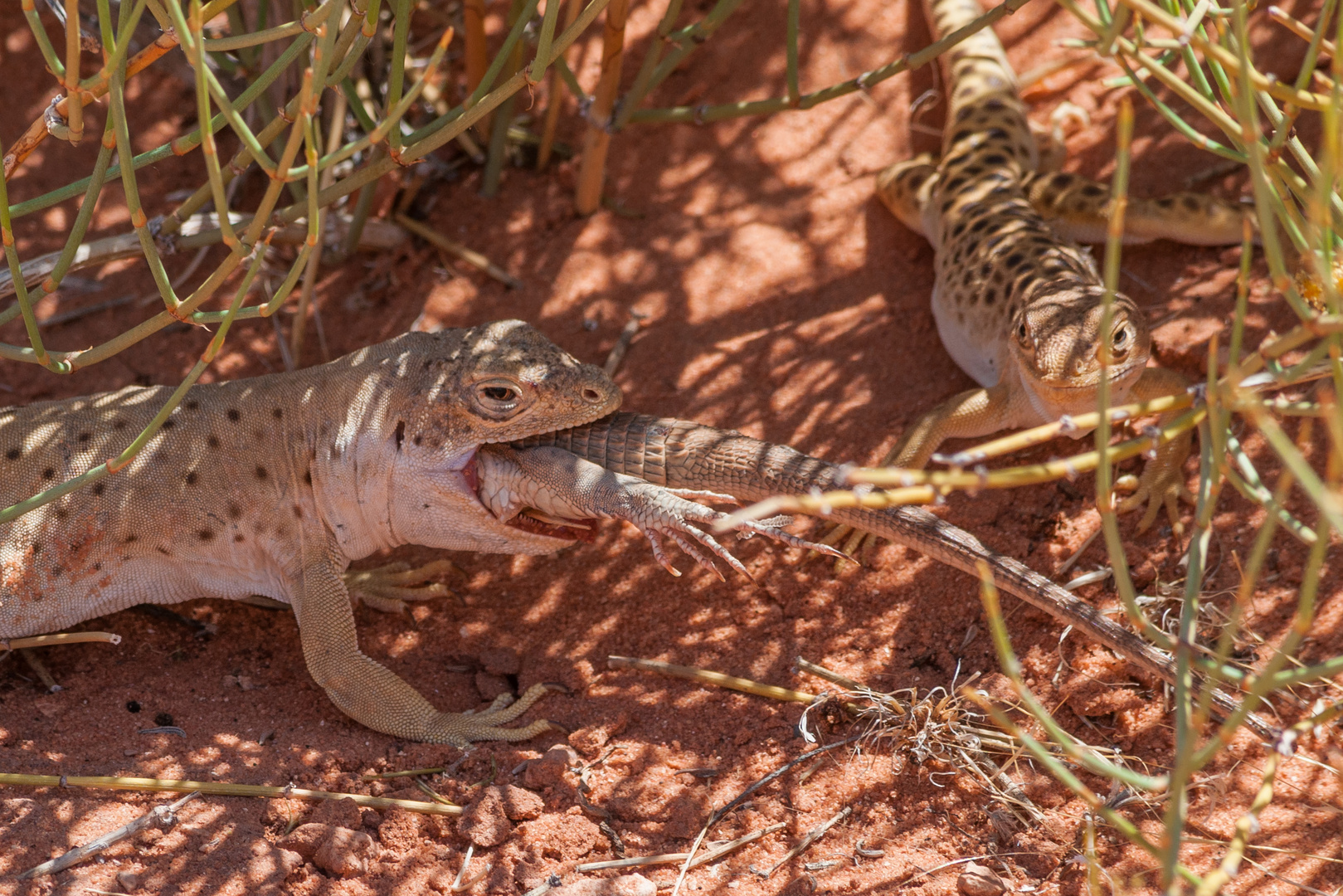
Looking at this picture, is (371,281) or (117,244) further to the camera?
(371,281)

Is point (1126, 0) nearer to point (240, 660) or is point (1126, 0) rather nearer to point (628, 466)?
point (628, 466)

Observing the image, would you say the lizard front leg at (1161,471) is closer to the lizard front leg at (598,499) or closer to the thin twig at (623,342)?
the lizard front leg at (598,499)

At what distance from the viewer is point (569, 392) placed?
3693 mm

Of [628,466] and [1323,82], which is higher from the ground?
[1323,82]

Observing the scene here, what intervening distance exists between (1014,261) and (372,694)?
2.86 meters

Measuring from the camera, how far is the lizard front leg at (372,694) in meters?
3.58

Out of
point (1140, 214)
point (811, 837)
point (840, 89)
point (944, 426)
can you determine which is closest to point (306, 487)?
point (811, 837)

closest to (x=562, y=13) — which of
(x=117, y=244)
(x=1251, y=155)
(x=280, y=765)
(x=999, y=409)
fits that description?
(x=117, y=244)

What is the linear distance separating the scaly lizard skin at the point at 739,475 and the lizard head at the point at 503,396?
0.38ft

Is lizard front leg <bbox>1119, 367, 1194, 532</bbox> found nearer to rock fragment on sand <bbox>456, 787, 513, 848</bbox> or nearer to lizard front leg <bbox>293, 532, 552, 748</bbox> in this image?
lizard front leg <bbox>293, 532, 552, 748</bbox>

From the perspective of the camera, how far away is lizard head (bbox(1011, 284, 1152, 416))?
11.8 feet

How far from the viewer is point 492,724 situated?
363cm

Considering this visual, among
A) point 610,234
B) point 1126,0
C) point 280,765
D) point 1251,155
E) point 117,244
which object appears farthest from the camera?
point 610,234

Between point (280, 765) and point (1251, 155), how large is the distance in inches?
118
